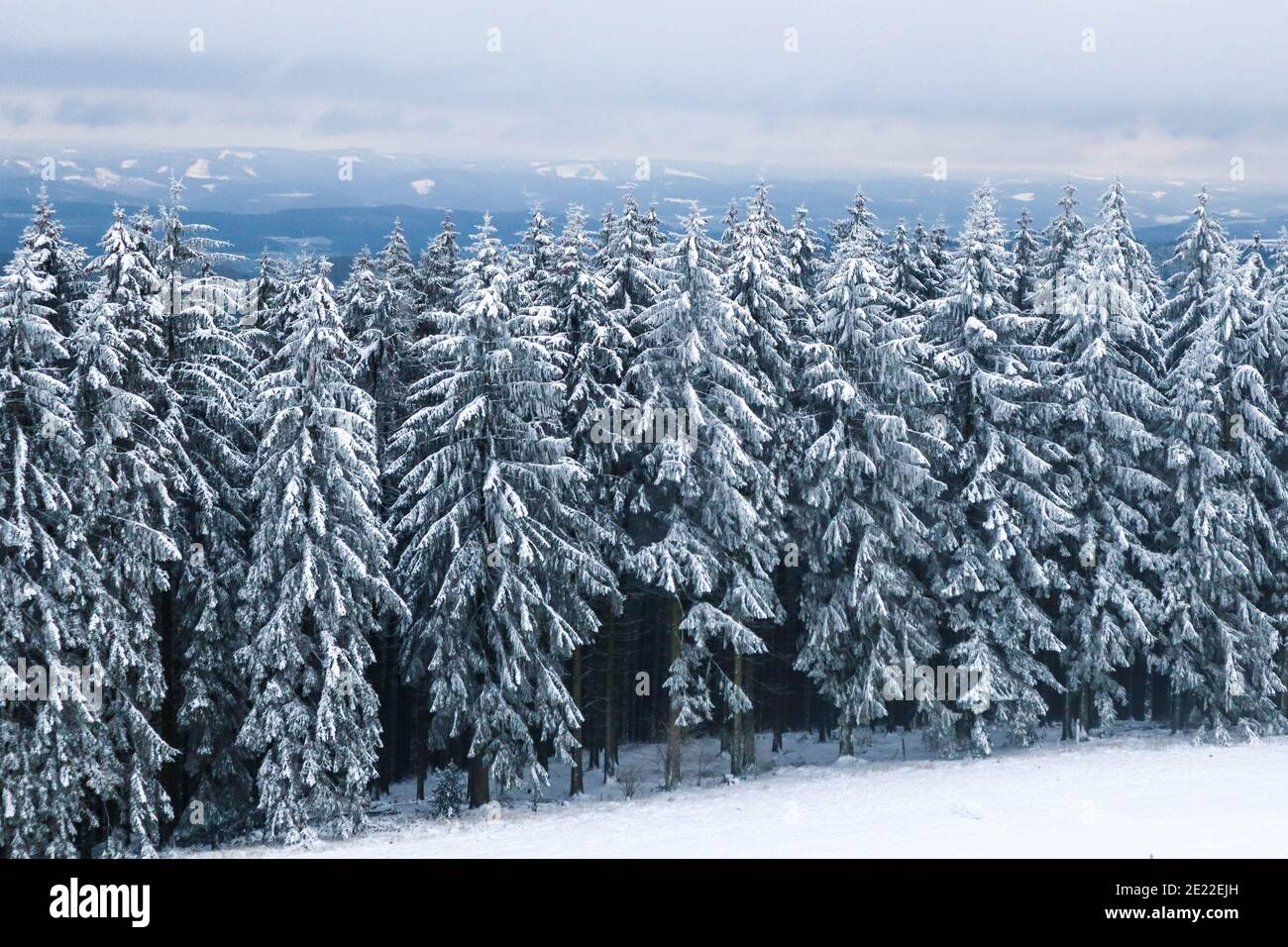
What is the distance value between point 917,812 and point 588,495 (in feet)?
36.7

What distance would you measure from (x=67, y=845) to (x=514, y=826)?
9.37 meters

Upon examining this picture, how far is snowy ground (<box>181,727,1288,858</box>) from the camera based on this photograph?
71.2 ft

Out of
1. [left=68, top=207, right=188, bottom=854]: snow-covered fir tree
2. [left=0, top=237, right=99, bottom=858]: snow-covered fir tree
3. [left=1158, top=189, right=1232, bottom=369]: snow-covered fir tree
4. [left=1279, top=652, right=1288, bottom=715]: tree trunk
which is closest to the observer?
[left=0, top=237, right=99, bottom=858]: snow-covered fir tree

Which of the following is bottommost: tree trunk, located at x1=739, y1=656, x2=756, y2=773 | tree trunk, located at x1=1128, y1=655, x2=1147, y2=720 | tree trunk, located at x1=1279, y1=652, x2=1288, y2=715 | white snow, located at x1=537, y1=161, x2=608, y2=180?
tree trunk, located at x1=1128, y1=655, x2=1147, y2=720

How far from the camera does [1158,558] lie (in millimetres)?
30984

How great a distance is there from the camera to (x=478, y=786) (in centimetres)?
2731

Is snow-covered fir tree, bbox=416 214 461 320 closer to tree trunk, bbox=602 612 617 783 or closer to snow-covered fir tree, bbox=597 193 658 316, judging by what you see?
snow-covered fir tree, bbox=597 193 658 316

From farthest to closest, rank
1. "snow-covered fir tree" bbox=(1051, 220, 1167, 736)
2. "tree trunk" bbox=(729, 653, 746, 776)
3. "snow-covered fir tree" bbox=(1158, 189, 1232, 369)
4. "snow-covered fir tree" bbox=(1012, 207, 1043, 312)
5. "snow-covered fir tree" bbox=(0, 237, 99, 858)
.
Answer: "snow-covered fir tree" bbox=(1012, 207, 1043, 312) < "snow-covered fir tree" bbox=(1158, 189, 1232, 369) < "snow-covered fir tree" bbox=(1051, 220, 1167, 736) < "tree trunk" bbox=(729, 653, 746, 776) < "snow-covered fir tree" bbox=(0, 237, 99, 858)

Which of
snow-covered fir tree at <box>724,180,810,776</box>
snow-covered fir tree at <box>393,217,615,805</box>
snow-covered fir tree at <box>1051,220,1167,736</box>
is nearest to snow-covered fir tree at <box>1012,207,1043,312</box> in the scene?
snow-covered fir tree at <box>1051,220,1167,736</box>

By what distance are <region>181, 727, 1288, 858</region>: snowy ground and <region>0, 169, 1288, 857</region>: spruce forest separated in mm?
1117

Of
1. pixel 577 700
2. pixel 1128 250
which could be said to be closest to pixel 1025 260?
pixel 1128 250

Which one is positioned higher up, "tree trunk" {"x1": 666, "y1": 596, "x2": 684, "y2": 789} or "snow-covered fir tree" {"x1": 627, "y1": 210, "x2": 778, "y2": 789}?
"snow-covered fir tree" {"x1": 627, "y1": 210, "x2": 778, "y2": 789}

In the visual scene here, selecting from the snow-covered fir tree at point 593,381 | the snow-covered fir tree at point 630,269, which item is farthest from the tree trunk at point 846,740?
the snow-covered fir tree at point 630,269

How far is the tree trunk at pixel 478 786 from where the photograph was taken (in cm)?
2720
